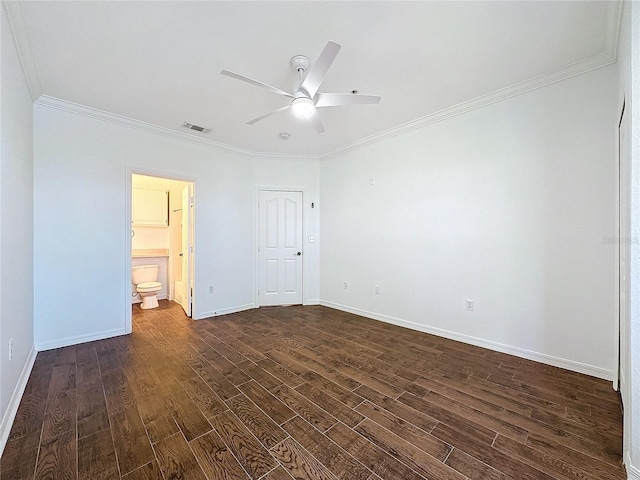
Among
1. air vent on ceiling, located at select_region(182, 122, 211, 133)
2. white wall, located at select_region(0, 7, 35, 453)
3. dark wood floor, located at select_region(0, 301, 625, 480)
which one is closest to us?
Result: dark wood floor, located at select_region(0, 301, 625, 480)

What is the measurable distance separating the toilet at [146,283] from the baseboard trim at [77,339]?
4.38ft

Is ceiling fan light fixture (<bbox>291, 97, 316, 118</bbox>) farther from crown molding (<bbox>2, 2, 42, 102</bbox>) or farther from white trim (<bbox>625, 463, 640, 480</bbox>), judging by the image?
white trim (<bbox>625, 463, 640, 480</bbox>)

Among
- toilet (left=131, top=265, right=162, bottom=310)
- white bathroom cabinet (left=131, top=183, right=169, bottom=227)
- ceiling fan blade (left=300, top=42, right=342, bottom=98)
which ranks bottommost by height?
toilet (left=131, top=265, right=162, bottom=310)

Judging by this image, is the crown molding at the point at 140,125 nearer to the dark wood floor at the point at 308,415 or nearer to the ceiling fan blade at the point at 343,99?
the ceiling fan blade at the point at 343,99

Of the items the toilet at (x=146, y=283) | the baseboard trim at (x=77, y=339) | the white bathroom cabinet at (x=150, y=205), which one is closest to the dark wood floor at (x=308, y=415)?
the baseboard trim at (x=77, y=339)

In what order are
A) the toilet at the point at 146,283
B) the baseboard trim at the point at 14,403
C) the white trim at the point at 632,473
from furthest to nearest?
the toilet at the point at 146,283
the baseboard trim at the point at 14,403
the white trim at the point at 632,473

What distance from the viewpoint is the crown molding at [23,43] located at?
1.76 meters

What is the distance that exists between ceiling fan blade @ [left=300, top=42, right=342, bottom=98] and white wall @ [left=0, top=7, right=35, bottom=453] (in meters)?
1.96

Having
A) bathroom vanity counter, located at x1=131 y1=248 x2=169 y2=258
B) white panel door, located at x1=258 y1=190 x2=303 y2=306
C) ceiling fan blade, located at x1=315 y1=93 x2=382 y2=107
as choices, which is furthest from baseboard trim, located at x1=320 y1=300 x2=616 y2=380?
bathroom vanity counter, located at x1=131 y1=248 x2=169 y2=258

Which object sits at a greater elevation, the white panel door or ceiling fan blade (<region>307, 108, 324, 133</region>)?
ceiling fan blade (<region>307, 108, 324, 133</region>)

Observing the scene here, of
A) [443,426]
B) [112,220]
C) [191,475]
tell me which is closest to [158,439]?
[191,475]

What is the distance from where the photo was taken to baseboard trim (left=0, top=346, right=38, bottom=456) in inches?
62.6

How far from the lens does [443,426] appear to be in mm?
1729

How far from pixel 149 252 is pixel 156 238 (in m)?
0.36
